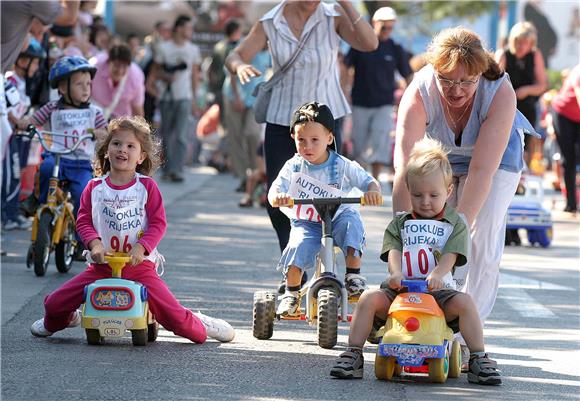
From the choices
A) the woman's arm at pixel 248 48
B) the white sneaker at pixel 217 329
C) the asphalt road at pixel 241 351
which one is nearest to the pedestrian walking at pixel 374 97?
the asphalt road at pixel 241 351

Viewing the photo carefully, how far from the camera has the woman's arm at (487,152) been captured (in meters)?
7.57

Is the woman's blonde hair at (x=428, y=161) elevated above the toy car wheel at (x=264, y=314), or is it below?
above

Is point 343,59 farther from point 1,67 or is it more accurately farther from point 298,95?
point 298,95

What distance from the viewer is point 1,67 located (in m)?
11.8

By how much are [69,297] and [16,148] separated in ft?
20.6

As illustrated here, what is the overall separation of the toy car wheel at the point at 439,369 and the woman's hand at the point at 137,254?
1.75 m

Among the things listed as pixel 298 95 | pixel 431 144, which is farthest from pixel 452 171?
pixel 298 95

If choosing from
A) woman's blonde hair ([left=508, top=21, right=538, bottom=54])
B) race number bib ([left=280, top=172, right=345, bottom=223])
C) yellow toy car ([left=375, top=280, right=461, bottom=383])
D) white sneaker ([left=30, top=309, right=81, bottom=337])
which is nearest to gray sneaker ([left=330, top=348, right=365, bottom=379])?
yellow toy car ([left=375, top=280, right=461, bottom=383])

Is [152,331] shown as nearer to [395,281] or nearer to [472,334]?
[395,281]

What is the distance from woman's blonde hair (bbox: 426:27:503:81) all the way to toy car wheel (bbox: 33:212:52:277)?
4.42 meters

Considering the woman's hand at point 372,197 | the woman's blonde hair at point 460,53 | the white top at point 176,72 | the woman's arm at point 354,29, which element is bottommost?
the woman's hand at point 372,197

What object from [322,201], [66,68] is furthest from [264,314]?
[66,68]

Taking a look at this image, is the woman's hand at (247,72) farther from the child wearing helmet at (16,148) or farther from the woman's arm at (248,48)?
the child wearing helmet at (16,148)

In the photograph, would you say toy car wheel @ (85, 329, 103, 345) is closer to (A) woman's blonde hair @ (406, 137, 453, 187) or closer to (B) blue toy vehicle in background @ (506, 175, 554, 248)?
(A) woman's blonde hair @ (406, 137, 453, 187)
